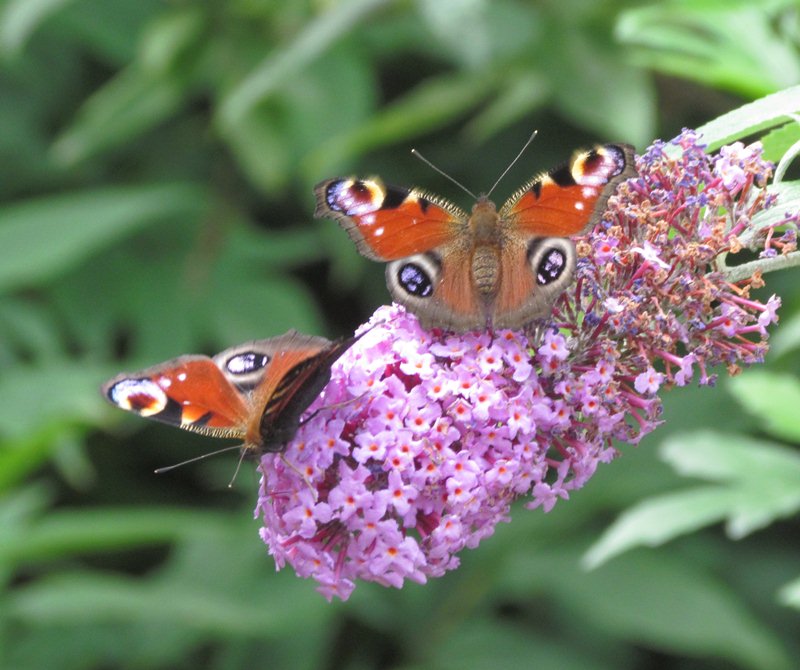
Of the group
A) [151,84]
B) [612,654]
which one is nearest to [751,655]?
[612,654]

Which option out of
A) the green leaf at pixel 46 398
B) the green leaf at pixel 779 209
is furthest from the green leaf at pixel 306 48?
the green leaf at pixel 779 209

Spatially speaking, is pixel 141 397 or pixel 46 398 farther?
pixel 46 398

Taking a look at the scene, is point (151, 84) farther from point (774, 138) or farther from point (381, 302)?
point (774, 138)

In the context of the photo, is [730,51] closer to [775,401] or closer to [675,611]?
[775,401]

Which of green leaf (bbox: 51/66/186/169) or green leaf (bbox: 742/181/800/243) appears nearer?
green leaf (bbox: 742/181/800/243)

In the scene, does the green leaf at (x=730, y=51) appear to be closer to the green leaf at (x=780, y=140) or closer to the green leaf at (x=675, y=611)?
the green leaf at (x=780, y=140)

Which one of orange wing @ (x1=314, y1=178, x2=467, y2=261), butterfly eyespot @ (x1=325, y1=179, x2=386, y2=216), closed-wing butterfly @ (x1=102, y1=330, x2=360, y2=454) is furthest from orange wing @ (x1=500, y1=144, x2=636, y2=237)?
closed-wing butterfly @ (x1=102, y1=330, x2=360, y2=454)

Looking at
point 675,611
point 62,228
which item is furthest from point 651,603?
point 62,228

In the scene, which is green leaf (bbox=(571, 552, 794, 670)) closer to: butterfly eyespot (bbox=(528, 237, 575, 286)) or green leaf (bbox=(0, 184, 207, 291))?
green leaf (bbox=(0, 184, 207, 291))
